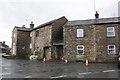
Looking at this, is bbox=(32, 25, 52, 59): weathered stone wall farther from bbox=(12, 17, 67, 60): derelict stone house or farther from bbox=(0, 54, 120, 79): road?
bbox=(0, 54, 120, 79): road

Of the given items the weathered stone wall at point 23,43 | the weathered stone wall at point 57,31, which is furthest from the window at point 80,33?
the weathered stone wall at point 23,43

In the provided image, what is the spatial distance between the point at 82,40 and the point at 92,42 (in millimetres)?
1635

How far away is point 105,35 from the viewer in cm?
1788

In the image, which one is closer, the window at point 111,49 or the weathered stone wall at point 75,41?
the window at point 111,49

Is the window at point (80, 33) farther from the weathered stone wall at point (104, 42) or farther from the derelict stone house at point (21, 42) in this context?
the derelict stone house at point (21, 42)

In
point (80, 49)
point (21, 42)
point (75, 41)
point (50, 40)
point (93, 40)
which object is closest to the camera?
point (93, 40)

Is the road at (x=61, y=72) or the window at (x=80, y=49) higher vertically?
the window at (x=80, y=49)

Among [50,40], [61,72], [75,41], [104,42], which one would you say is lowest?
[61,72]

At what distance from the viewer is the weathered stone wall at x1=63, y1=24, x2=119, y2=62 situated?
1755 cm

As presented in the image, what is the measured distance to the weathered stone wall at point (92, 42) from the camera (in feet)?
57.6

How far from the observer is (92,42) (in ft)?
60.4

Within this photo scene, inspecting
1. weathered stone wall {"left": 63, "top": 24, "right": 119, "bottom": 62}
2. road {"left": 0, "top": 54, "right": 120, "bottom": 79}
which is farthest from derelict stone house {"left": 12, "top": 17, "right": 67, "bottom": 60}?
road {"left": 0, "top": 54, "right": 120, "bottom": 79}

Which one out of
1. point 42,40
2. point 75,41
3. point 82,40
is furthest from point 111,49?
point 42,40

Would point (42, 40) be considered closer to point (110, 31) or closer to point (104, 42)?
point (104, 42)
